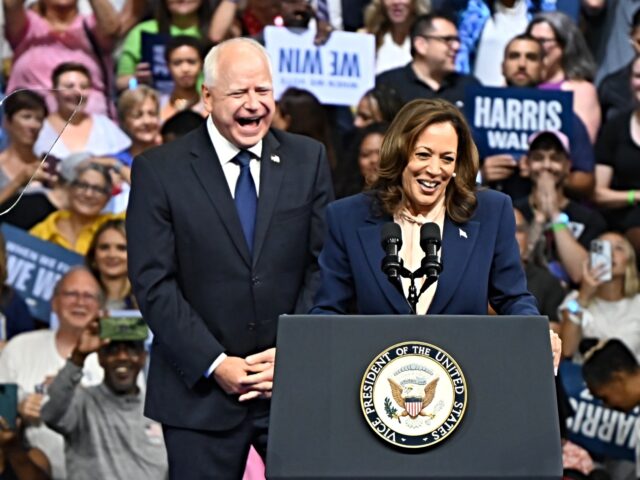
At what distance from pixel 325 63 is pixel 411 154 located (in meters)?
2.79

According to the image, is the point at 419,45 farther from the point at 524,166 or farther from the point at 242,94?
the point at 242,94

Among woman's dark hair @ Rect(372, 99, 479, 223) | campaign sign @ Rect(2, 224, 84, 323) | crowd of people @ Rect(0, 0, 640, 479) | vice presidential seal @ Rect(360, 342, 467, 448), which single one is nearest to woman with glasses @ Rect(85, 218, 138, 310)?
crowd of people @ Rect(0, 0, 640, 479)

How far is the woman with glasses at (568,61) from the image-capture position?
6.23 m

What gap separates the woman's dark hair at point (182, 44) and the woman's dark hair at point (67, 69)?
1.12 ft

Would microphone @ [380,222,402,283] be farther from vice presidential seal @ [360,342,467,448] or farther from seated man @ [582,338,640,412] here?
seated man @ [582,338,640,412]

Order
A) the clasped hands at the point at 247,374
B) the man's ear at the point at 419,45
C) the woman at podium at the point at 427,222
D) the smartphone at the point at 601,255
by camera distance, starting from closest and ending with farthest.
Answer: the woman at podium at the point at 427,222, the clasped hands at the point at 247,374, the man's ear at the point at 419,45, the smartphone at the point at 601,255

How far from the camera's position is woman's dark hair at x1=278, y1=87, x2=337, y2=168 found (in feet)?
19.0

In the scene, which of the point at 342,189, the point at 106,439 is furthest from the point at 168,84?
the point at 106,439

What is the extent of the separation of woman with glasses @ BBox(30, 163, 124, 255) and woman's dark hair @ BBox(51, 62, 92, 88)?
37 cm

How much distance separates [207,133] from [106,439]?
7.40ft

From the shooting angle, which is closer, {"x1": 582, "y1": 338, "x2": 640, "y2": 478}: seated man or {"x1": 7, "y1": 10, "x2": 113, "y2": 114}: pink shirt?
{"x1": 7, "y1": 10, "x2": 113, "y2": 114}: pink shirt

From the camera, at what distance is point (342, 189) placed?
19.1 ft

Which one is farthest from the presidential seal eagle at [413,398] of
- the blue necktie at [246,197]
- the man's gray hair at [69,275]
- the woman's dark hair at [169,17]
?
the woman's dark hair at [169,17]

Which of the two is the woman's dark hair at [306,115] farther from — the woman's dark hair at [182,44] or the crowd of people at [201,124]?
the woman's dark hair at [182,44]
